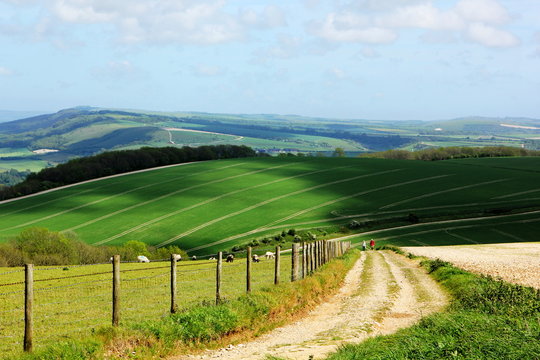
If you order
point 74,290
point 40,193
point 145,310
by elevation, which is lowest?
point 40,193

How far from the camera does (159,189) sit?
133 m

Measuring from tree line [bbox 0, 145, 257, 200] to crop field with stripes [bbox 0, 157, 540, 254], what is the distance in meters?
9.10

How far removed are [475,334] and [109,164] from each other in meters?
161

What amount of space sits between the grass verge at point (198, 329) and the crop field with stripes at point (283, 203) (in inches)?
2639

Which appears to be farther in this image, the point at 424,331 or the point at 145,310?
the point at 145,310

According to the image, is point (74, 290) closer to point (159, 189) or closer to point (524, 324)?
point (524, 324)

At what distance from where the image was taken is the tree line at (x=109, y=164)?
14812 centimetres

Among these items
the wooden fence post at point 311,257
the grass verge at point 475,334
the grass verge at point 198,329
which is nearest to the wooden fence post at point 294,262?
the grass verge at point 198,329

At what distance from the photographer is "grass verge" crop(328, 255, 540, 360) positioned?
13.4 m

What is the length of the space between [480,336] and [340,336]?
5.26 meters

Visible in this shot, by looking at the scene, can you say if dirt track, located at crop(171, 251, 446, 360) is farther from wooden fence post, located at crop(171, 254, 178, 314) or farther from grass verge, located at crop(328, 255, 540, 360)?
wooden fence post, located at crop(171, 254, 178, 314)

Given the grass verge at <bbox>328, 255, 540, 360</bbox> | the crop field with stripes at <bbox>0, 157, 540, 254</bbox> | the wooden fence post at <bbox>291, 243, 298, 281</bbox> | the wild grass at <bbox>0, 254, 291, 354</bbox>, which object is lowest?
the crop field with stripes at <bbox>0, 157, 540, 254</bbox>

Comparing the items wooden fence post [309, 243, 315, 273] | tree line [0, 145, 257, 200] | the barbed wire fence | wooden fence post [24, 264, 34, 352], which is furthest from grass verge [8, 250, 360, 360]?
tree line [0, 145, 257, 200]

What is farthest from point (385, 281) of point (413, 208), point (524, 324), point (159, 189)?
point (159, 189)
